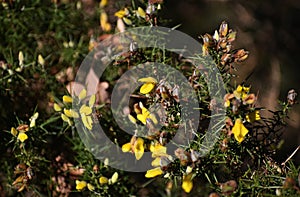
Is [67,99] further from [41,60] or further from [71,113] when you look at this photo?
[41,60]

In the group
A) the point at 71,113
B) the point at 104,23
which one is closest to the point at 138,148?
the point at 71,113

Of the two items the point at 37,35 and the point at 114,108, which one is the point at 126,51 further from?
the point at 37,35

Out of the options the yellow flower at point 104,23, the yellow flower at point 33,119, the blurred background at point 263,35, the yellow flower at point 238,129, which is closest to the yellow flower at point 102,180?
the yellow flower at point 33,119

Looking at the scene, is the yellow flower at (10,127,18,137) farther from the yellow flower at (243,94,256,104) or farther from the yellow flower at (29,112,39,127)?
the yellow flower at (243,94,256,104)

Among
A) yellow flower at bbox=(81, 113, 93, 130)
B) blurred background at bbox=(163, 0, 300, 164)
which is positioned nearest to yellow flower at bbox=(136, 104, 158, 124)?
yellow flower at bbox=(81, 113, 93, 130)

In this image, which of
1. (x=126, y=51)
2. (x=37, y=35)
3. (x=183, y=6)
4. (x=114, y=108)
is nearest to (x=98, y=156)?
(x=114, y=108)
